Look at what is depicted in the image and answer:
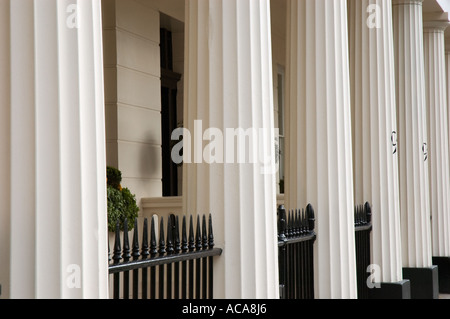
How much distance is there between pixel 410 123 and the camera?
10.7 metres

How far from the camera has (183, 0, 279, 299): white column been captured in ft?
15.9

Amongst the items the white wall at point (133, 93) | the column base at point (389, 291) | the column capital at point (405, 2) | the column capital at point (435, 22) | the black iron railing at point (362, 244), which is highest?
the column capital at point (435, 22)

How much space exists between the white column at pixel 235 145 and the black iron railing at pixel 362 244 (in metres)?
3.31

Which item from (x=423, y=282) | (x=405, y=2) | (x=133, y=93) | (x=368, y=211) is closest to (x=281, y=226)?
(x=368, y=211)

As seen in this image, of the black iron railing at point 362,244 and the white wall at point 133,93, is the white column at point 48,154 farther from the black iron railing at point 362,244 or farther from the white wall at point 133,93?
the white wall at point 133,93

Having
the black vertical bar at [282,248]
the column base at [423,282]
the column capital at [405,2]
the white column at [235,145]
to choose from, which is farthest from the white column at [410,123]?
the white column at [235,145]

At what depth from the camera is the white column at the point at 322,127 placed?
22.8 ft

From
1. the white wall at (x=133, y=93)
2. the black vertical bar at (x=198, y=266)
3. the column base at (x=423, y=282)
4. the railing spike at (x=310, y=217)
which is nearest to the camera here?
the black vertical bar at (x=198, y=266)

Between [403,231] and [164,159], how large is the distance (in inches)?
154

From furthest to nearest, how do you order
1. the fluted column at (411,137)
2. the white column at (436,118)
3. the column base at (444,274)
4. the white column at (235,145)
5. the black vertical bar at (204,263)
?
the white column at (436,118)
the column base at (444,274)
the fluted column at (411,137)
the white column at (235,145)
the black vertical bar at (204,263)

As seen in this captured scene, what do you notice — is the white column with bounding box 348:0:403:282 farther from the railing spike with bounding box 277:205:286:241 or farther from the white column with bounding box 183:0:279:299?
the white column with bounding box 183:0:279:299
